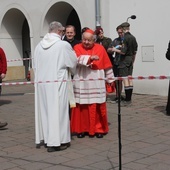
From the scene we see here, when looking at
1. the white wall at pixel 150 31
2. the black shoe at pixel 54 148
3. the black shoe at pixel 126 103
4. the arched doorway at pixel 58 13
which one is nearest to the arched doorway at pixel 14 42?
the arched doorway at pixel 58 13

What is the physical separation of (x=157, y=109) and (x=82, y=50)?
9.46 feet

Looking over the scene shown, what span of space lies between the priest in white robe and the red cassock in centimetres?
58

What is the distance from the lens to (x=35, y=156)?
550cm

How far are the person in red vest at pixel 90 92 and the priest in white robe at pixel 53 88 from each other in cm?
50

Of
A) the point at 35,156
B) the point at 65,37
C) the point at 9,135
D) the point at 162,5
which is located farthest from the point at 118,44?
the point at 35,156

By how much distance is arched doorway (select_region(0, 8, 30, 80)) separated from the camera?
16.2m

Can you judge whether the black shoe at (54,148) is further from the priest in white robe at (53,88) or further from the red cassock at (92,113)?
the red cassock at (92,113)

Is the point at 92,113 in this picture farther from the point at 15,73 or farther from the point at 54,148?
the point at 15,73

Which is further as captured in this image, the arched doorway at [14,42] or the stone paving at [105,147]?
the arched doorway at [14,42]

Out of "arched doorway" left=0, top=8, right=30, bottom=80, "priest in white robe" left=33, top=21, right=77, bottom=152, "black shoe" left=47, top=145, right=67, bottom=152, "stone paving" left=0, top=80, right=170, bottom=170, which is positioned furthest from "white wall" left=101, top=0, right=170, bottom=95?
"arched doorway" left=0, top=8, right=30, bottom=80

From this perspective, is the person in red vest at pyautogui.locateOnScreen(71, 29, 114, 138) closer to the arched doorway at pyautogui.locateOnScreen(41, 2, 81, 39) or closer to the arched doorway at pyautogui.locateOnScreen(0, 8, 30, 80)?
the arched doorway at pyautogui.locateOnScreen(41, 2, 81, 39)

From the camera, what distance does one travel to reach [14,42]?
16641mm

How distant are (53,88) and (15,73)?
11.2m

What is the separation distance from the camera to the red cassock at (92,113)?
21.0ft
